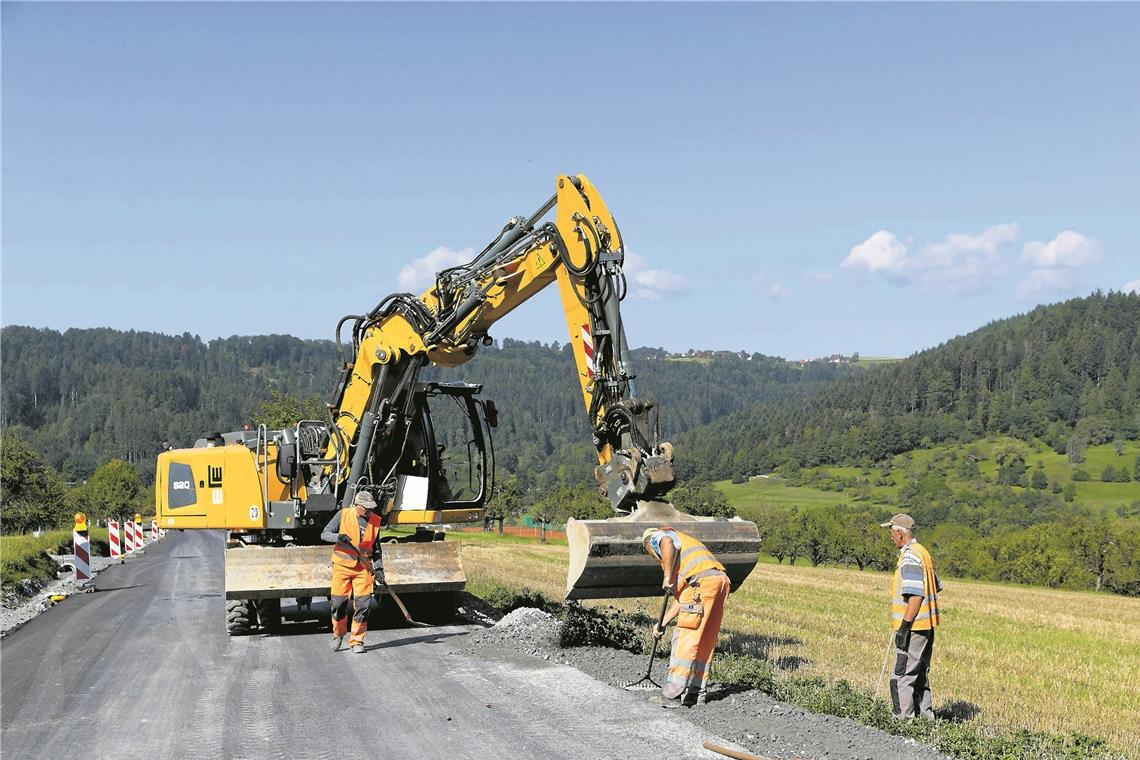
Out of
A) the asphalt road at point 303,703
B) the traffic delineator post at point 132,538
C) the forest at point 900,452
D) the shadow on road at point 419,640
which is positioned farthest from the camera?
the forest at point 900,452

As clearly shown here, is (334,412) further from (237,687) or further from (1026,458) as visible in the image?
(1026,458)

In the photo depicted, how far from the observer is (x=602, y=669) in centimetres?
1084

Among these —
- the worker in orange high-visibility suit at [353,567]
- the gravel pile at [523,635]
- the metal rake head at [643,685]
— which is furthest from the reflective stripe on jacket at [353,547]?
the metal rake head at [643,685]

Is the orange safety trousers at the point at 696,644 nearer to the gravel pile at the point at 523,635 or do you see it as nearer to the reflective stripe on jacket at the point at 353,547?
the gravel pile at the point at 523,635

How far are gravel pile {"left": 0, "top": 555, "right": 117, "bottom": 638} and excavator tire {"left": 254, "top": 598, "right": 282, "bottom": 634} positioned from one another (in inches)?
148

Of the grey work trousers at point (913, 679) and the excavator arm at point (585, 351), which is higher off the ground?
the excavator arm at point (585, 351)

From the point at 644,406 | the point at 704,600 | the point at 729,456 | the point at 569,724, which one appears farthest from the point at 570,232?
the point at 729,456

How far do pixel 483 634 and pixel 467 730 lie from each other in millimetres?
4341

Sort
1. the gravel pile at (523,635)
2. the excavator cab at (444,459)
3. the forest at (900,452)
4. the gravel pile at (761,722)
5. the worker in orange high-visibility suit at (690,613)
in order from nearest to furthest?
the gravel pile at (761,722) → the worker in orange high-visibility suit at (690,613) → the gravel pile at (523,635) → the excavator cab at (444,459) → the forest at (900,452)

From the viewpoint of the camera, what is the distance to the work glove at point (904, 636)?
352 inches

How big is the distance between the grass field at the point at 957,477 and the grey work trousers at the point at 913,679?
94.8 m

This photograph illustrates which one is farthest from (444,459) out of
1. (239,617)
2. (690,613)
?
(690,613)

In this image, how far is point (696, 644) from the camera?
926cm

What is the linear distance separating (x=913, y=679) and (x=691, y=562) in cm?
209
